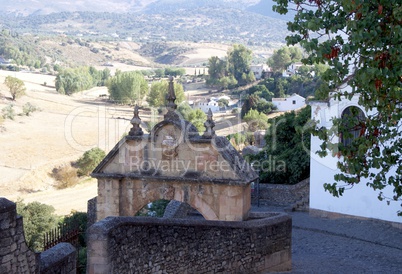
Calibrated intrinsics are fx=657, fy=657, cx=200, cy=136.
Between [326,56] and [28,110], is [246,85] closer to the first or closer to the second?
[28,110]

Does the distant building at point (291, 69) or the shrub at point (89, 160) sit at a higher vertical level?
the distant building at point (291, 69)

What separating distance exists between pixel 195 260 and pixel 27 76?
114735 mm

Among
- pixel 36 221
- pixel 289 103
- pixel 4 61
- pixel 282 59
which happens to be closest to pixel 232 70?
pixel 282 59

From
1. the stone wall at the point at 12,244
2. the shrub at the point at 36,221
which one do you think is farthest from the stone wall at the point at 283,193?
the stone wall at the point at 12,244

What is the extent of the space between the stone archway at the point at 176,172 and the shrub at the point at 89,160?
36.5 meters

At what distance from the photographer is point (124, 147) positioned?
1471 cm

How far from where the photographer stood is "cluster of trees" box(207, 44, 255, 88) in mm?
120562

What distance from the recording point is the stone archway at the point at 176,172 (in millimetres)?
13922

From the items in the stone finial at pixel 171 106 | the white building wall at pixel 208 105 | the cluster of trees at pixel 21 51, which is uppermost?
the cluster of trees at pixel 21 51

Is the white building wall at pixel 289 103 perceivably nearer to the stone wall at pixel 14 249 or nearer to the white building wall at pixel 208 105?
the white building wall at pixel 208 105

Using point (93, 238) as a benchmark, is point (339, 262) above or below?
below

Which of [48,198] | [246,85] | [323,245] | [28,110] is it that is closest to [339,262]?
[323,245]

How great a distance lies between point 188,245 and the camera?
11.0 metres

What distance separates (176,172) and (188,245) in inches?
141
